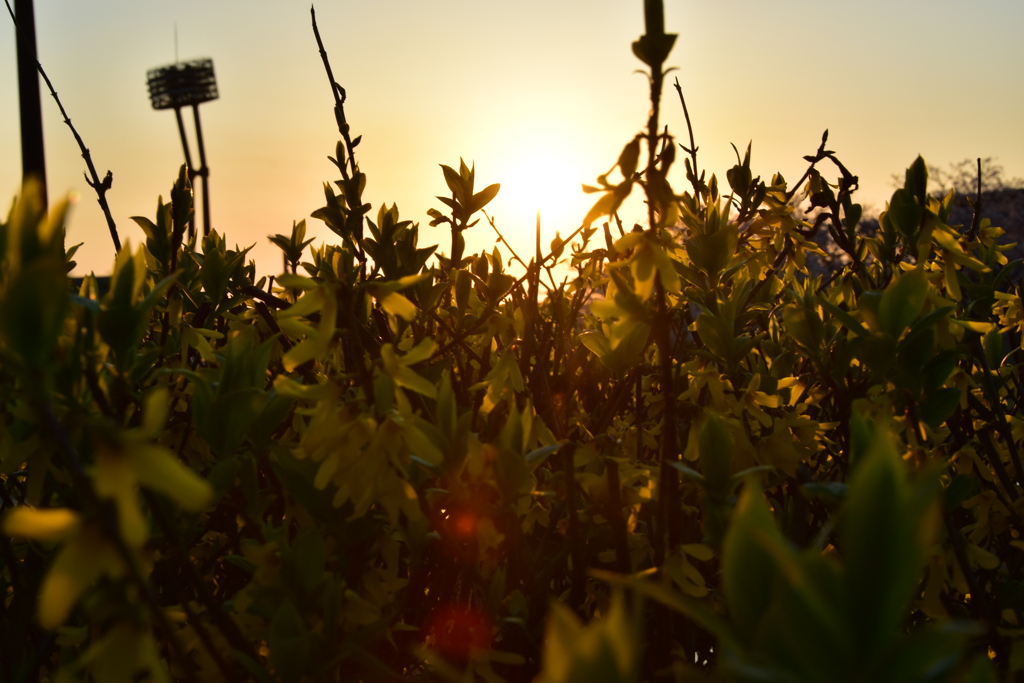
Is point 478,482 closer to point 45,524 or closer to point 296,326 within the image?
point 296,326

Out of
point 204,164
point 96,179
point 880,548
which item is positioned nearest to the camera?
point 880,548

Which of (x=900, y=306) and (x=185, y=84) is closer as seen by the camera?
(x=900, y=306)

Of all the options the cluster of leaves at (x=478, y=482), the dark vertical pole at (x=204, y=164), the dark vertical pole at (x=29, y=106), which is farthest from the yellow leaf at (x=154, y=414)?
the dark vertical pole at (x=204, y=164)

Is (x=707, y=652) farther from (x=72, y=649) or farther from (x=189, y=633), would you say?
(x=72, y=649)

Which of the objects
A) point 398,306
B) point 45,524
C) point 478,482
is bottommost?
point 478,482

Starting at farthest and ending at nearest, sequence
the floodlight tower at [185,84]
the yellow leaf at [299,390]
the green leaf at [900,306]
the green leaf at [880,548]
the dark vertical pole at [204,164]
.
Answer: the floodlight tower at [185,84] → the dark vertical pole at [204,164] → the green leaf at [900,306] → the yellow leaf at [299,390] → the green leaf at [880,548]

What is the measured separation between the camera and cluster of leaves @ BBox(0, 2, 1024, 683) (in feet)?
1.46

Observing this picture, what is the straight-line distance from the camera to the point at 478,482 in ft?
2.78

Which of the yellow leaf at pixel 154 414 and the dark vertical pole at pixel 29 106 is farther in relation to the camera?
the dark vertical pole at pixel 29 106

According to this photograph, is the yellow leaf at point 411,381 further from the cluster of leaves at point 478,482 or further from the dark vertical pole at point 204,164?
the dark vertical pole at point 204,164

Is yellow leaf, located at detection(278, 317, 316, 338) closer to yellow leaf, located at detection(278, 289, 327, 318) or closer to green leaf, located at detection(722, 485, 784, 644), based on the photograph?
yellow leaf, located at detection(278, 289, 327, 318)

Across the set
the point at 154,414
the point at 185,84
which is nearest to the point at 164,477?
the point at 154,414

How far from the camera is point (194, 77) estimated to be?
1043 inches

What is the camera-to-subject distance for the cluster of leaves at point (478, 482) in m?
0.45
